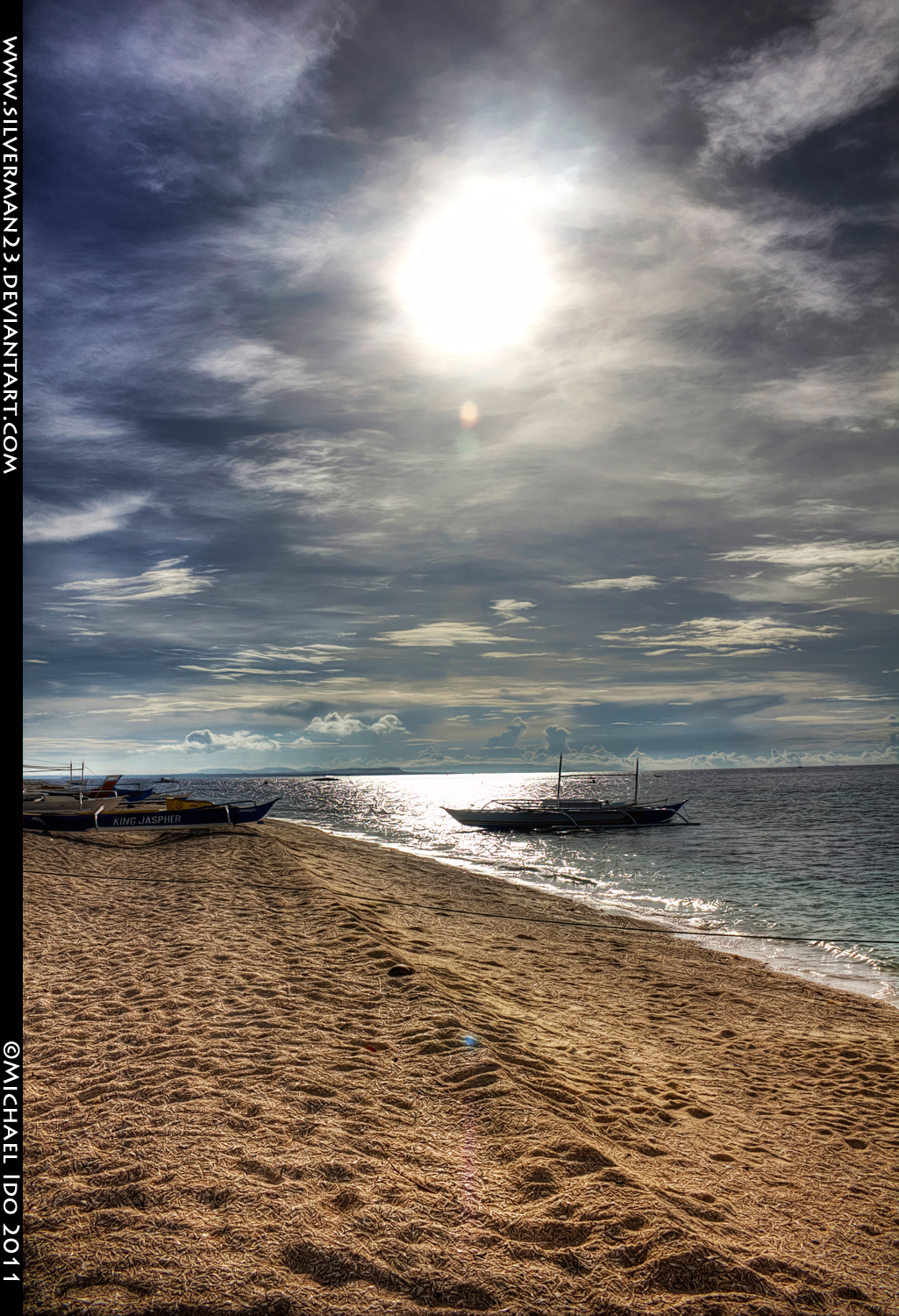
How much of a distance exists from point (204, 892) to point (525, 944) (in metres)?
7.73

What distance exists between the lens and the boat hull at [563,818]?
183 ft

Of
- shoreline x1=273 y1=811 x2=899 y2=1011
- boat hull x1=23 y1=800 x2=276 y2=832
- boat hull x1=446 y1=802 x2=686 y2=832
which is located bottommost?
boat hull x1=446 y1=802 x2=686 y2=832

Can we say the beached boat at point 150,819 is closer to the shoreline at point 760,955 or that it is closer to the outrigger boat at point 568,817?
the shoreline at point 760,955

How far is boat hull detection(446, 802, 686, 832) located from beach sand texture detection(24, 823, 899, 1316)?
44105 millimetres

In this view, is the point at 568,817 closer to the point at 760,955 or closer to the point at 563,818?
the point at 563,818

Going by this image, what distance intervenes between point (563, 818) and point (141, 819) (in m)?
36.8

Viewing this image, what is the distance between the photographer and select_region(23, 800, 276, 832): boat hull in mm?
27188

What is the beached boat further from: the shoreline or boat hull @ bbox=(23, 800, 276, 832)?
the shoreline

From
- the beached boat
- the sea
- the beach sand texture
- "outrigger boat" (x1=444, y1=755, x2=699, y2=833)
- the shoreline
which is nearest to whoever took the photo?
the beach sand texture

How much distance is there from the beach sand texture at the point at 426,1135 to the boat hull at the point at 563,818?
4410cm

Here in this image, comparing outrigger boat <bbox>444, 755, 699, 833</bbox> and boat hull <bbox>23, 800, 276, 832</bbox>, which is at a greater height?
boat hull <bbox>23, 800, 276, 832</bbox>

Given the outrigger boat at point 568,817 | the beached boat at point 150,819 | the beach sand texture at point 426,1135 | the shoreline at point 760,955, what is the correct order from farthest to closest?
the outrigger boat at point 568,817 < the beached boat at point 150,819 < the shoreline at point 760,955 < the beach sand texture at point 426,1135

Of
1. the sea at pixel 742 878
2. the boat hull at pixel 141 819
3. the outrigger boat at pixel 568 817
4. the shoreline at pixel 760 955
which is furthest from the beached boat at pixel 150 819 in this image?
the outrigger boat at pixel 568 817

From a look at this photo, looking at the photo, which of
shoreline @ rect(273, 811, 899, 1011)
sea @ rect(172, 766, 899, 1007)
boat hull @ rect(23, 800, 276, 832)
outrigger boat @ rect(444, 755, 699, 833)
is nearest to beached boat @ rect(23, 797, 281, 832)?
boat hull @ rect(23, 800, 276, 832)
